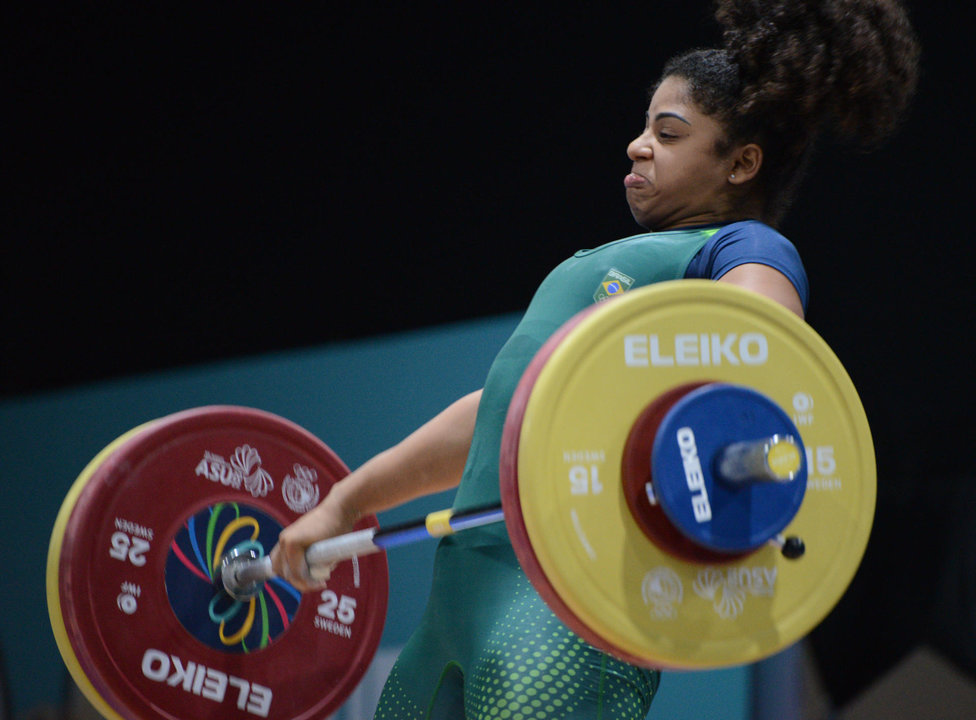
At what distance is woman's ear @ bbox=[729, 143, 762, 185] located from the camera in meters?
1.30

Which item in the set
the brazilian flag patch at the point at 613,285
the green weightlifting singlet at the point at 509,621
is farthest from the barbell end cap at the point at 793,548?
the brazilian flag patch at the point at 613,285

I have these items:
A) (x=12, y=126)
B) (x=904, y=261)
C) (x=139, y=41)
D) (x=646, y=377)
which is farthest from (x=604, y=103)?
(x=646, y=377)

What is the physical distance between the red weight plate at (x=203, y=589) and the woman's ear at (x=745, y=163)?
0.67 m

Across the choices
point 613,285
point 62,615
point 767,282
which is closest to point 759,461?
point 767,282

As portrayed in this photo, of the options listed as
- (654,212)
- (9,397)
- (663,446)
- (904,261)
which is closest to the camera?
(663,446)

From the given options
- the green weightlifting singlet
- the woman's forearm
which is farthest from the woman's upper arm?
the woman's forearm

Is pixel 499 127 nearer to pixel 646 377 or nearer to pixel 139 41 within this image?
pixel 139 41

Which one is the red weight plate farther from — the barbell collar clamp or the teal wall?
the teal wall

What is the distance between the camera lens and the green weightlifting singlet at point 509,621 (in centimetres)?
105

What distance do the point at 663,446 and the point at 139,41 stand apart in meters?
2.22

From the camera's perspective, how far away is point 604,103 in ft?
8.05

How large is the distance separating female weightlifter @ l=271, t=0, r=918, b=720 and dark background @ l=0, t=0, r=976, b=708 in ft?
3.52

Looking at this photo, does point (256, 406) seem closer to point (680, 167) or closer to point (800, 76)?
point (680, 167)

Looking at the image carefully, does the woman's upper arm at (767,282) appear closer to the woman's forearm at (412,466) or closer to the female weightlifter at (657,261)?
the female weightlifter at (657,261)
